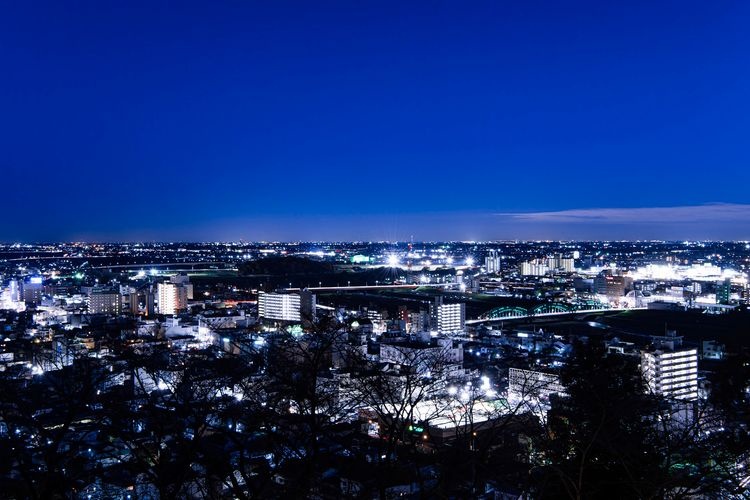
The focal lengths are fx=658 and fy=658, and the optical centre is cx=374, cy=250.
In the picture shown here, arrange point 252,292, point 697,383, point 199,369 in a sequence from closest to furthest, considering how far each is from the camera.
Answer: point 199,369
point 697,383
point 252,292

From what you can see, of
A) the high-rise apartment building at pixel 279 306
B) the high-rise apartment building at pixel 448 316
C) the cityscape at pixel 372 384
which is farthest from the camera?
the high-rise apartment building at pixel 279 306

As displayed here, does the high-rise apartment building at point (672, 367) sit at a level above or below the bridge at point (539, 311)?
above

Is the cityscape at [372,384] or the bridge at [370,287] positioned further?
the bridge at [370,287]

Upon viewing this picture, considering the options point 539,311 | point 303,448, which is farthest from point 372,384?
point 539,311

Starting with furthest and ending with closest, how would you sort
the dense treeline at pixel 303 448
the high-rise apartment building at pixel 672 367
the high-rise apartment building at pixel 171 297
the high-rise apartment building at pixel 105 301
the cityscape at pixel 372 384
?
1. the high-rise apartment building at pixel 171 297
2. the high-rise apartment building at pixel 105 301
3. the high-rise apartment building at pixel 672 367
4. the cityscape at pixel 372 384
5. the dense treeline at pixel 303 448

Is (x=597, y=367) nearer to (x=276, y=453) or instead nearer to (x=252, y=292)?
(x=276, y=453)

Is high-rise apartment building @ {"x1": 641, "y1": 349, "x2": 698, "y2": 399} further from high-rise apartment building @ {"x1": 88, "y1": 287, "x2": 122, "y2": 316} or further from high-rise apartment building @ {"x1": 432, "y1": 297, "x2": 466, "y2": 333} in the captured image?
high-rise apartment building @ {"x1": 88, "y1": 287, "x2": 122, "y2": 316}

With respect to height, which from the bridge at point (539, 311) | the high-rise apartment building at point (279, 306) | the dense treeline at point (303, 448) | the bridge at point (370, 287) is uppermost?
the dense treeline at point (303, 448)

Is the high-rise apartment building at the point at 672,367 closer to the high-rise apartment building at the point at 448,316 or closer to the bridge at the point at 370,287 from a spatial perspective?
the high-rise apartment building at the point at 448,316

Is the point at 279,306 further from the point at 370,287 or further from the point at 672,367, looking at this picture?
the point at 672,367

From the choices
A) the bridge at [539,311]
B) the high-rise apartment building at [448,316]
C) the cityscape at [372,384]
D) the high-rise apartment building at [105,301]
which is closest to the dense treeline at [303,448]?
the cityscape at [372,384]

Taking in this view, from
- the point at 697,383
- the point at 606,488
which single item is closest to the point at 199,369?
the point at 606,488
